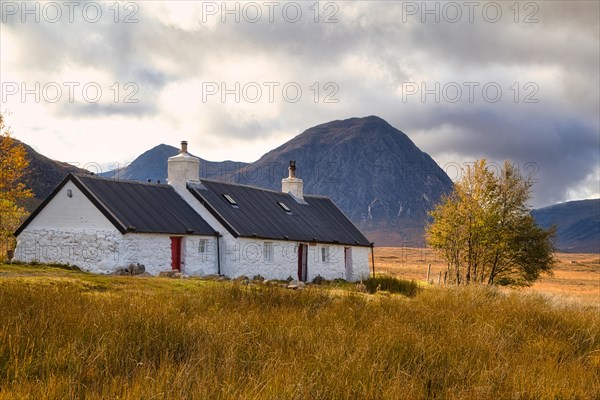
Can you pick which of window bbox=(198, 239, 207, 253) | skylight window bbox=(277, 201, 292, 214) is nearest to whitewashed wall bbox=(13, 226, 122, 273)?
window bbox=(198, 239, 207, 253)

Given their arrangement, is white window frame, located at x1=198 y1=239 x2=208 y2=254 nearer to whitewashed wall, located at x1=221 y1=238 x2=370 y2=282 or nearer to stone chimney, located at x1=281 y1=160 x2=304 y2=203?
whitewashed wall, located at x1=221 y1=238 x2=370 y2=282

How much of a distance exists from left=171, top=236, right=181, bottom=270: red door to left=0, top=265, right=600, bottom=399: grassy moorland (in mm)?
17466

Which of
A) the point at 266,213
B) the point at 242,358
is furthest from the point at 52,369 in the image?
the point at 266,213

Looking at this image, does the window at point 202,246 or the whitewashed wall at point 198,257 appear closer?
the whitewashed wall at point 198,257

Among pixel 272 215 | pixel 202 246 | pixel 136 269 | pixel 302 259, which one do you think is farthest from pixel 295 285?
pixel 272 215

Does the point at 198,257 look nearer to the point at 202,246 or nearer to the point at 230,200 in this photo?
the point at 202,246

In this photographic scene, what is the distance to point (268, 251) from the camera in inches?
1389

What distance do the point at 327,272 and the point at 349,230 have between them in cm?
529

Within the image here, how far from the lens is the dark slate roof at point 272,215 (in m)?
34.3

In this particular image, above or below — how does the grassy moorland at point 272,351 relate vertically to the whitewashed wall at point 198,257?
below

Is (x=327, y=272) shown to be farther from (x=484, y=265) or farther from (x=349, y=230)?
(x=484, y=265)

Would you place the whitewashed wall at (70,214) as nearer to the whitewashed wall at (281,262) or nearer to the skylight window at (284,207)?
the whitewashed wall at (281,262)

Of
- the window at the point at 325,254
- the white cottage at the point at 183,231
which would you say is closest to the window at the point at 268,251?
the white cottage at the point at 183,231

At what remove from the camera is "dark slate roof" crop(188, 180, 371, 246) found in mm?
34281
